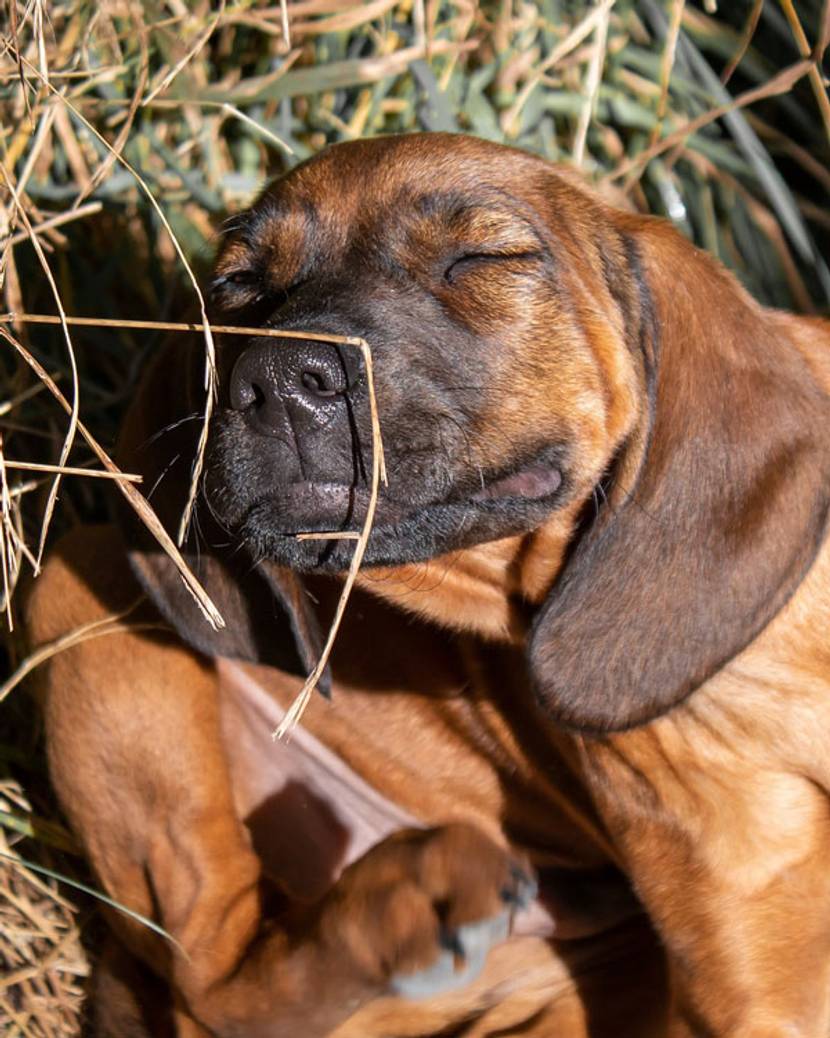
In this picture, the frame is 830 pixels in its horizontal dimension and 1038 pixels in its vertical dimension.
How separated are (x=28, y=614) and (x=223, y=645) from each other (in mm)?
613

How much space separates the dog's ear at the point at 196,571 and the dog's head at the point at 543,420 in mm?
319

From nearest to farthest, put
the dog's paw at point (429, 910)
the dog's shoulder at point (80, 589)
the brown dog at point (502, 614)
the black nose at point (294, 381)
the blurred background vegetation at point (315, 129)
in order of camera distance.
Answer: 1. the black nose at point (294, 381)
2. the brown dog at point (502, 614)
3. the dog's paw at point (429, 910)
4. the dog's shoulder at point (80, 589)
5. the blurred background vegetation at point (315, 129)

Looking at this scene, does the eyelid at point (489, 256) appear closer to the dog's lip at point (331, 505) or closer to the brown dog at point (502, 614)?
the brown dog at point (502, 614)

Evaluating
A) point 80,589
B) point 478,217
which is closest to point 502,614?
point 478,217

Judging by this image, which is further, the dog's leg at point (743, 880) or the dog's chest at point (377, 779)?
the dog's chest at point (377, 779)

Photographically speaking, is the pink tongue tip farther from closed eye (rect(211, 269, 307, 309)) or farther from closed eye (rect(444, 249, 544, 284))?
closed eye (rect(211, 269, 307, 309))

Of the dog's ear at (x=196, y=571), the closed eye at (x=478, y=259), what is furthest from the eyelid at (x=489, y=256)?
the dog's ear at (x=196, y=571)

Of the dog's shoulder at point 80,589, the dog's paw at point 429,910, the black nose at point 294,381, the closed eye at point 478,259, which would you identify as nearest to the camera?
the black nose at point 294,381

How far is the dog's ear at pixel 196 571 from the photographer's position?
8.92ft

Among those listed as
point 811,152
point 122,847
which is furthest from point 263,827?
point 811,152

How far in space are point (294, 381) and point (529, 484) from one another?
0.43 meters

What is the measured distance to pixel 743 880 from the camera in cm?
244

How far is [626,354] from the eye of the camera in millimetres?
2402

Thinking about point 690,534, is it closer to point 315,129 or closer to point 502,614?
point 502,614
